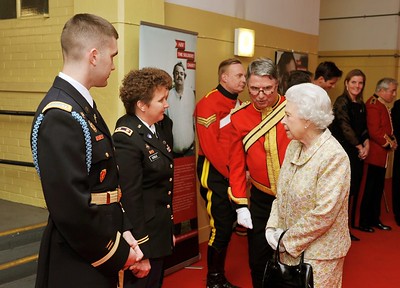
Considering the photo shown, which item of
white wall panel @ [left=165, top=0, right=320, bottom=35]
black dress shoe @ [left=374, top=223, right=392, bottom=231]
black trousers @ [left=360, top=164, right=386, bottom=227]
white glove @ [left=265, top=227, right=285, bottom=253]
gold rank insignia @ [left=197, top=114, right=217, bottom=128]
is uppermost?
white wall panel @ [left=165, top=0, right=320, bottom=35]

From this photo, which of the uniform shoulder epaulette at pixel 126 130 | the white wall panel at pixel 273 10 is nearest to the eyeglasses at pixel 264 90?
the uniform shoulder epaulette at pixel 126 130

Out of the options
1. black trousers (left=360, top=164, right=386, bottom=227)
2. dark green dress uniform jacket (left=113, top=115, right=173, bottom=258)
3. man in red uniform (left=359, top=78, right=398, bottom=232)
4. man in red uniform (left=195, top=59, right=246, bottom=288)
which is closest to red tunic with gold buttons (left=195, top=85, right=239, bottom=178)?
man in red uniform (left=195, top=59, right=246, bottom=288)

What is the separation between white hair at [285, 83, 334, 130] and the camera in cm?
210

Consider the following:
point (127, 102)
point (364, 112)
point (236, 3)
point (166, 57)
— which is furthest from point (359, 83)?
point (127, 102)

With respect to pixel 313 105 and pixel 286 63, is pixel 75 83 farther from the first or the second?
pixel 286 63

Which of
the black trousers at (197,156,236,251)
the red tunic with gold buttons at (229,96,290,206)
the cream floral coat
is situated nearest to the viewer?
the cream floral coat

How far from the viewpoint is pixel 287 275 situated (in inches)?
84.9

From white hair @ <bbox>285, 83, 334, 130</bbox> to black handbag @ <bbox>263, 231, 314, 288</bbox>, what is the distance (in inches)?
22.1

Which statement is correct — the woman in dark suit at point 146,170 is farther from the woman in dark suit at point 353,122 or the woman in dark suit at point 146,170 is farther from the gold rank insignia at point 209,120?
the woman in dark suit at point 353,122

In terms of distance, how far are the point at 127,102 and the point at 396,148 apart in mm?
4190

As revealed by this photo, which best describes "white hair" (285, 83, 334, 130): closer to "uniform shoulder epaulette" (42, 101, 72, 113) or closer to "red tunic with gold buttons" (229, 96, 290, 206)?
"red tunic with gold buttons" (229, 96, 290, 206)

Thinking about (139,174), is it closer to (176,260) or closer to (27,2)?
(176,260)

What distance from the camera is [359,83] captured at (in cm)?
498

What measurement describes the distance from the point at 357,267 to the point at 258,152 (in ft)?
7.16
